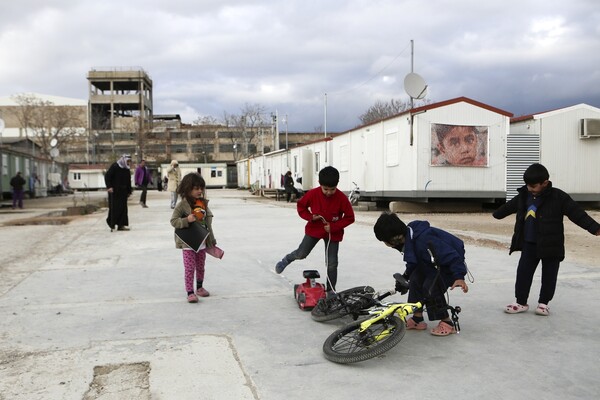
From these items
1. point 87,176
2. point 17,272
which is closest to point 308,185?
point 17,272

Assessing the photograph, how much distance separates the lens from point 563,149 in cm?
1825

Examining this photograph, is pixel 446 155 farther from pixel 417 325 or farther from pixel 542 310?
pixel 417 325

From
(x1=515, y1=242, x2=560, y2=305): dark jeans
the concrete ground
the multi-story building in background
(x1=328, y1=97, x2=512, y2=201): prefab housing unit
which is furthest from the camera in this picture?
the multi-story building in background

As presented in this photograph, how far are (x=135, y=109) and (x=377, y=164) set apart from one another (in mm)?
88008

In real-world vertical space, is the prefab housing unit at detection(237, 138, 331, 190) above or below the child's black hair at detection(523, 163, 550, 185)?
above

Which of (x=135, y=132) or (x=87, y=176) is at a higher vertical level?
(x=135, y=132)

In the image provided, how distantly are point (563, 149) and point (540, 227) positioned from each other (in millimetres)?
15281

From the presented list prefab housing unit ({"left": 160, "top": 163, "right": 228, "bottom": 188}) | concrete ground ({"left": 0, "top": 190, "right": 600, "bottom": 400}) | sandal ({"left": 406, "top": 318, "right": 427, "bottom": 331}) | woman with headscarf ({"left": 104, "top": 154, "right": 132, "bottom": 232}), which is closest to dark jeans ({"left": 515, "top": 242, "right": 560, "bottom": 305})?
concrete ground ({"left": 0, "top": 190, "right": 600, "bottom": 400})

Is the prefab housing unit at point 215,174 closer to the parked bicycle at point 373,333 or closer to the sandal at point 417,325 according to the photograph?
the sandal at point 417,325

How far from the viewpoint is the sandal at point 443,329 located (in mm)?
4051

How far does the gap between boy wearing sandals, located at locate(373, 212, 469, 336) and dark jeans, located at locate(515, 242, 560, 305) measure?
0.98 meters

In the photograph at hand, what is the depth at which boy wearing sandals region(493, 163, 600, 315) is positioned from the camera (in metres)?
4.54

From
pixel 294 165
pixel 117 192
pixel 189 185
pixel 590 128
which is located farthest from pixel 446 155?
pixel 294 165

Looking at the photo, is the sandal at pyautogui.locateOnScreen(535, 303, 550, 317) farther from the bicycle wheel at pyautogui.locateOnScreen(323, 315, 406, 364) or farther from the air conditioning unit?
the air conditioning unit
